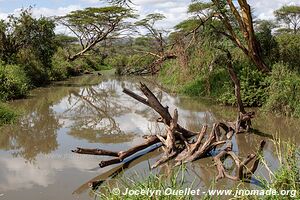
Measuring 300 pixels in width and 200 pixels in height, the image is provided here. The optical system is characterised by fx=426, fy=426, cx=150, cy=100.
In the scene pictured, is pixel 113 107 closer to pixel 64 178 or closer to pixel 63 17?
pixel 64 178

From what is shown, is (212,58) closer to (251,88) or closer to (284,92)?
(251,88)

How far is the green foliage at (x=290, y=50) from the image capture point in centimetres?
1323

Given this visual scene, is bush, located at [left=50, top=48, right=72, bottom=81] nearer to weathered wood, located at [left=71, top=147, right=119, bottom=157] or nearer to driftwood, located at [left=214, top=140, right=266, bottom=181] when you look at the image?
weathered wood, located at [left=71, top=147, right=119, bottom=157]

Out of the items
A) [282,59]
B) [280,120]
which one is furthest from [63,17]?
[280,120]

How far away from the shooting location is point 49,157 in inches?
318

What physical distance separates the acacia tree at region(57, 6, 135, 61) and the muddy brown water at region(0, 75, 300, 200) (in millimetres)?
11702

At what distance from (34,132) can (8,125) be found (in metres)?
0.87

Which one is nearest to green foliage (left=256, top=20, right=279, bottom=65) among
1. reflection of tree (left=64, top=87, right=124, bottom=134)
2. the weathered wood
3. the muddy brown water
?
the muddy brown water

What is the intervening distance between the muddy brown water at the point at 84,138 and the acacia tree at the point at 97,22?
38.4ft

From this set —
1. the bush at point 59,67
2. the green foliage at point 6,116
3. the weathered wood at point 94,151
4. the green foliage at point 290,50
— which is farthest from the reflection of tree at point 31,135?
the bush at point 59,67

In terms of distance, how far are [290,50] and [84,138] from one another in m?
7.51

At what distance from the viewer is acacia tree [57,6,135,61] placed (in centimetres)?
2839

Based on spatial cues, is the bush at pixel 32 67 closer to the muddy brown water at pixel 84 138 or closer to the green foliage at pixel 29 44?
the green foliage at pixel 29 44

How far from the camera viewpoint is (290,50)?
13.6 m
